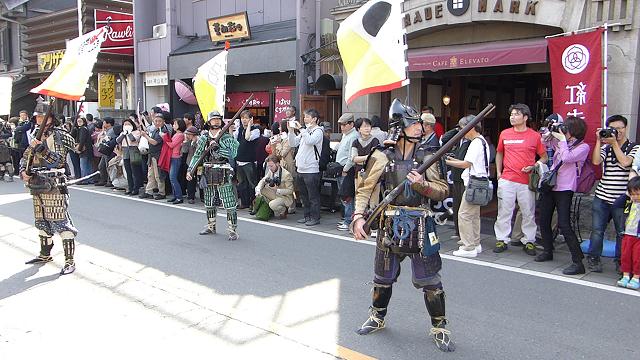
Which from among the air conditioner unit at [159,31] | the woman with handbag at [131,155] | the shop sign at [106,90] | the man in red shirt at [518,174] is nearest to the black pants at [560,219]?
the man in red shirt at [518,174]

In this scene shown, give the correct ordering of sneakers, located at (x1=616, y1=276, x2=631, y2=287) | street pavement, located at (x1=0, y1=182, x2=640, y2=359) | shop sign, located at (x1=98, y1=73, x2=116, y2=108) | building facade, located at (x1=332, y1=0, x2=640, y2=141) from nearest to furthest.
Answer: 1. street pavement, located at (x1=0, y1=182, x2=640, y2=359)
2. sneakers, located at (x1=616, y1=276, x2=631, y2=287)
3. building facade, located at (x1=332, y1=0, x2=640, y2=141)
4. shop sign, located at (x1=98, y1=73, x2=116, y2=108)

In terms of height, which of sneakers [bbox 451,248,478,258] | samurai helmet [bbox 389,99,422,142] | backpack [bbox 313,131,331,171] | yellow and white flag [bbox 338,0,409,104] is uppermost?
yellow and white flag [bbox 338,0,409,104]

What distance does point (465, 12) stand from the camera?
1007 centimetres

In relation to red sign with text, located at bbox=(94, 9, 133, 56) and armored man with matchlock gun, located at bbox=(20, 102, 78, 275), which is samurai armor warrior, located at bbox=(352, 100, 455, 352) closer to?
armored man with matchlock gun, located at bbox=(20, 102, 78, 275)

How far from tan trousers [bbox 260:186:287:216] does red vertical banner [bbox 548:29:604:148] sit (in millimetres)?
4578

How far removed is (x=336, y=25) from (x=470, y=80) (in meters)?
3.48

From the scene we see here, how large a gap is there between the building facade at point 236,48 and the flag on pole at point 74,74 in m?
7.04

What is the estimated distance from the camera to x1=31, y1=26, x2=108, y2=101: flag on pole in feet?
22.3

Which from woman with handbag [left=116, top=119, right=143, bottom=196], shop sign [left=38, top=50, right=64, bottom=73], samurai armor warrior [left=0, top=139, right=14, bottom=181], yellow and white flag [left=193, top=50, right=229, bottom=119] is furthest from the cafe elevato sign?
shop sign [left=38, top=50, right=64, bottom=73]

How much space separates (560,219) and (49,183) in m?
5.96

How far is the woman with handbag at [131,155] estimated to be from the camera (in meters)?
12.1

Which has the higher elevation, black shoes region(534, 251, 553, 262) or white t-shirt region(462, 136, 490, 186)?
white t-shirt region(462, 136, 490, 186)

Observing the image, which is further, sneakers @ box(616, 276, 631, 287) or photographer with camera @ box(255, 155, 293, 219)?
photographer with camera @ box(255, 155, 293, 219)

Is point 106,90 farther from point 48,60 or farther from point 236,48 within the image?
point 236,48
